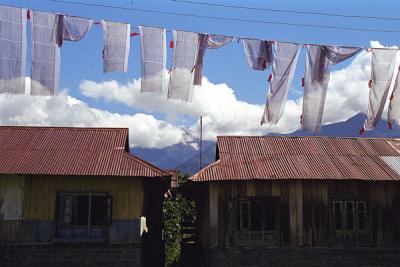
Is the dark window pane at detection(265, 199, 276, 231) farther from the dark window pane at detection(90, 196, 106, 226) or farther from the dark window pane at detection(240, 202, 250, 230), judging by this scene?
the dark window pane at detection(90, 196, 106, 226)

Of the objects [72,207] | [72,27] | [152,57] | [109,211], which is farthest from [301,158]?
[72,27]

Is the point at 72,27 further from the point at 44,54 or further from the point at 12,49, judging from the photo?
the point at 12,49

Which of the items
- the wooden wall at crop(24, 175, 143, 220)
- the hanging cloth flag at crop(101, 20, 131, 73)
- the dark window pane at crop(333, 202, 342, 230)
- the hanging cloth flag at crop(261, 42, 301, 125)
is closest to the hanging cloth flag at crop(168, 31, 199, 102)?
the hanging cloth flag at crop(101, 20, 131, 73)

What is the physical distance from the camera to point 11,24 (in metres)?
13.6

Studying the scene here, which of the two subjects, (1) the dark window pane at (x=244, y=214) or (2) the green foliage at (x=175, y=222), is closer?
(1) the dark window pane at (x=244, y=214)

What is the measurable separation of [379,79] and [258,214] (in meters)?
5.94

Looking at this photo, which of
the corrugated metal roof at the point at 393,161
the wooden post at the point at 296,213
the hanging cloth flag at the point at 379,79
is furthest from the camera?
Answer: the corrugated metal roof at the point at 393,161

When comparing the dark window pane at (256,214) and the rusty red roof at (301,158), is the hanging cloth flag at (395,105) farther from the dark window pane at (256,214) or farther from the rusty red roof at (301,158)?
the dark window pane at (256,214)

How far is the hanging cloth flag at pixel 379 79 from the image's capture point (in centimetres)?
1579

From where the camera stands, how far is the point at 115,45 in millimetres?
14453

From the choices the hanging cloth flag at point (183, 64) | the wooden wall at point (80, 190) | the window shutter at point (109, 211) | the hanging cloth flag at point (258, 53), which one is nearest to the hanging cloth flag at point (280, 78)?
the hanging cloth flag at point (258, 53)

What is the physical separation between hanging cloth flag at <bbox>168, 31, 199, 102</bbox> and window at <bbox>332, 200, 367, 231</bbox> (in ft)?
21.5

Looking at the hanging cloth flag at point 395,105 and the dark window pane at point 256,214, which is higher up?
the hanging cloth flag at point 395,105

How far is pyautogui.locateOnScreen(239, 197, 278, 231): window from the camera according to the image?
17047 millimetres
